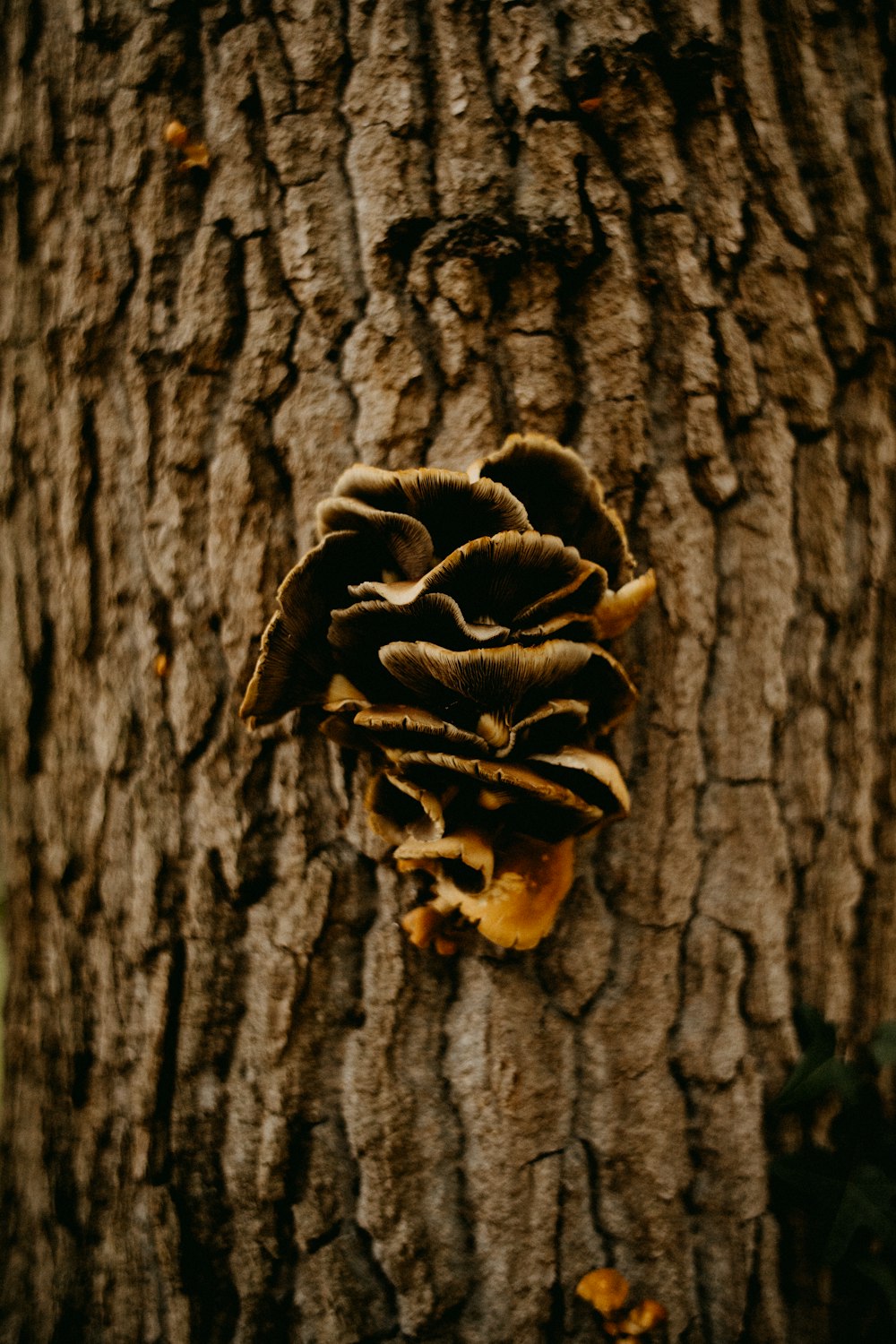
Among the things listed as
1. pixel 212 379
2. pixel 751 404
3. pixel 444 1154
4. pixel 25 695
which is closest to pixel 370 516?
pixel 212 379

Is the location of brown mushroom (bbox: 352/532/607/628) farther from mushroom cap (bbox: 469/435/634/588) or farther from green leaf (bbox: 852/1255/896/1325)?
green leaf (bbox: 852/1255/896/1325)

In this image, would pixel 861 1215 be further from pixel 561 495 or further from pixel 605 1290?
pixel 561 495

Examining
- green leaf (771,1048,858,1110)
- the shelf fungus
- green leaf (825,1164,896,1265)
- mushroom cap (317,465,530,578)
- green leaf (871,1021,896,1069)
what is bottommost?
green leaf (825,1164,896,1265)

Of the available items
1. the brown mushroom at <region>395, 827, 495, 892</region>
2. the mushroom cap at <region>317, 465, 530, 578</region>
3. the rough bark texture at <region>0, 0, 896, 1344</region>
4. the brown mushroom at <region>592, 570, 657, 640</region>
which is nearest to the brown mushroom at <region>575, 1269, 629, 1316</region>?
the rough bark texture at <region>0, 0, 896, 1344</region>

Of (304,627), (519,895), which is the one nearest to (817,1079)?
(519,895)

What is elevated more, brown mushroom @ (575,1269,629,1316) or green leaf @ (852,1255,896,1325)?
brown mushroom @ (575,1269,629,1316)

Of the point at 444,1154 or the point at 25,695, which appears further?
the point at 25,695

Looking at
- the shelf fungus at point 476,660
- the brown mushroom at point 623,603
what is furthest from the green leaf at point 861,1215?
the brown mushroom at point 623,603

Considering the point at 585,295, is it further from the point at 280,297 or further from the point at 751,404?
the point at 280,297
